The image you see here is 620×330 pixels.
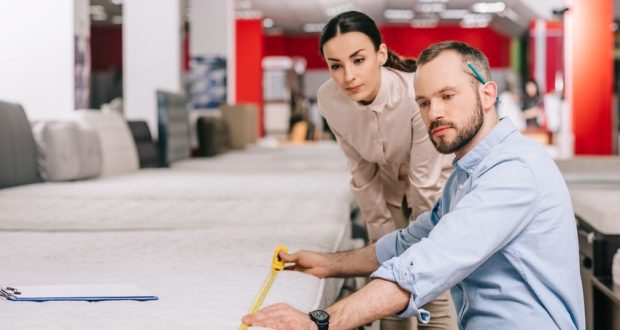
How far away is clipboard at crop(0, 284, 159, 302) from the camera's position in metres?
1.54

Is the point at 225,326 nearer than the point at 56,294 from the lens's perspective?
Yes

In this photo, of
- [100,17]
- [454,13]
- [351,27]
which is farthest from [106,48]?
[351,27]

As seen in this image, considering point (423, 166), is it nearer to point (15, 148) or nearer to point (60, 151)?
point (15, 148)

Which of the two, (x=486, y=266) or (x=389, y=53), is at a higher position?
(x=389, y=53)

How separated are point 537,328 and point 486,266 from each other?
0.15 metres

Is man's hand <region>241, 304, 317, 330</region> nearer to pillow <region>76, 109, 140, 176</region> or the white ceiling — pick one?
pillow <region>76, 109, 140, 176</region>

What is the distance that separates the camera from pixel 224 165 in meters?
6.41

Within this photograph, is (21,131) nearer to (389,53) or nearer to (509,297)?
(389,53)

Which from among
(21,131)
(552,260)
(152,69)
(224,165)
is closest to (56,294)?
(552,260)

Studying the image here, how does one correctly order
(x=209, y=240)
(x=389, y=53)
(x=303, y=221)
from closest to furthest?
(x=209, y=240)
(x=389, y=53)
(x=303, y=221)

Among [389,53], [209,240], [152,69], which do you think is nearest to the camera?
[209,240]

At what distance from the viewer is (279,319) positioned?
137cm

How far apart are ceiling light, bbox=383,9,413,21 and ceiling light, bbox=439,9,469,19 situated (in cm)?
79

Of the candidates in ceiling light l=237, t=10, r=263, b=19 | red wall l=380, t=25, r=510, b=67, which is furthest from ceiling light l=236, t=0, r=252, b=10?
red wall l=380, t=25, r=510, b=67
